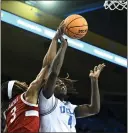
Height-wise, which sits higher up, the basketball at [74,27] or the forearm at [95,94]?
the basketball at [74,27]

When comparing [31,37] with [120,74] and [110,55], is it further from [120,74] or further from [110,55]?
[120,74]

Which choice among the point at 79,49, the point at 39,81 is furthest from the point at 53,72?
the point at 79,49

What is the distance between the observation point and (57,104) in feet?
9.28

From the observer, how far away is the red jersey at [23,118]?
7.61ft

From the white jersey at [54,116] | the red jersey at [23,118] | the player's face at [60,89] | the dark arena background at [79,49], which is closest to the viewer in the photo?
the red jersey at [23,118]

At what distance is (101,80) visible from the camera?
8656mm

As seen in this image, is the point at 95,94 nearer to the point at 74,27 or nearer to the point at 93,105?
the point at 93,105

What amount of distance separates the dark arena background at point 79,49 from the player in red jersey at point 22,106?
2.10 metres

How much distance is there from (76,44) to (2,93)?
10.0 ft

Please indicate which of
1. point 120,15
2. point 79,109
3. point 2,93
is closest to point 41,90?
point 2,93

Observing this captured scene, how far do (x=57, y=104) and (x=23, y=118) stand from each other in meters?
0.52

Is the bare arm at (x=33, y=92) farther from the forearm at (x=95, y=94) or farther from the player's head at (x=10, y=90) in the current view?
the forearm at (x=95, y=94)

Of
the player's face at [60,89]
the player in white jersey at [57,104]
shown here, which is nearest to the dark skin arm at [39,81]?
the player in white jersey at [57,104]

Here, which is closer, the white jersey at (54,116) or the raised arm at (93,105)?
the white jersey at (54,116)
